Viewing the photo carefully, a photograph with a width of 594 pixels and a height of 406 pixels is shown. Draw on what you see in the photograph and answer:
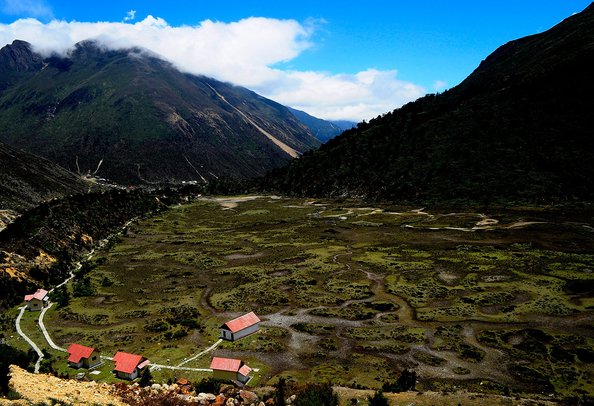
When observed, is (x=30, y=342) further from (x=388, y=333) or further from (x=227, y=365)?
(x=388, y=333)

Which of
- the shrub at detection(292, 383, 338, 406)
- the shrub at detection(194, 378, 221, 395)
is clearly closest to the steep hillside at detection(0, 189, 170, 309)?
the shrub at detection(194, 378, 221, 395)

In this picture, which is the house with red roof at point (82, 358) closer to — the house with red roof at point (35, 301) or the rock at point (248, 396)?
the rock at point (248, 396)

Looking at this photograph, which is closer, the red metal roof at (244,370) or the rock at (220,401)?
the rock at (220,401)

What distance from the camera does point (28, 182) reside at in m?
135

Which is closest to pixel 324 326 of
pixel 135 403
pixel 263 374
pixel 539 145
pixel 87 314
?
pixel 263 374

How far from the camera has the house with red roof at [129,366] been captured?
31.3 m

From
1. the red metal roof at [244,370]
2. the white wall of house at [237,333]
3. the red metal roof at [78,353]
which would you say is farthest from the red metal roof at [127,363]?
the red metal roof at [244,370]

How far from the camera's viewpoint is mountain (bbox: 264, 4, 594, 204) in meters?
113

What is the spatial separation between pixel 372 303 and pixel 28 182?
145 m

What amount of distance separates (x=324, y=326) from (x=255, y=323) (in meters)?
8.28

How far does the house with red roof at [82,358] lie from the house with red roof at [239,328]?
41.8ft

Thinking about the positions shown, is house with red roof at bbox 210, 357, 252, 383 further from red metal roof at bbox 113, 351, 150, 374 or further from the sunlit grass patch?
the sunlit grass patch

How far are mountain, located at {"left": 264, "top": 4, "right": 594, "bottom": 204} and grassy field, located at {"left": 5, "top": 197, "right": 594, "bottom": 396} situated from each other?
84.4 feet

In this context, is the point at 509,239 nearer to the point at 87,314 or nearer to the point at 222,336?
the point at 222,336
